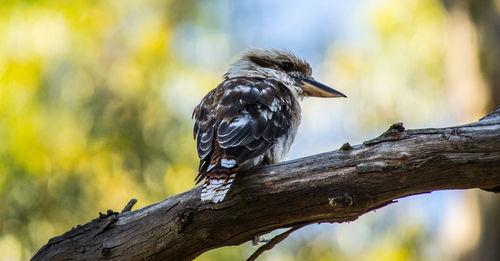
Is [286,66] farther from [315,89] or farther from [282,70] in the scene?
[315,89]

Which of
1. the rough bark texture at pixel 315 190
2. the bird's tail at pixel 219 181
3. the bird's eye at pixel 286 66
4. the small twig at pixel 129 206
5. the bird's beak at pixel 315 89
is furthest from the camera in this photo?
the bird's eye at pixel 286 66

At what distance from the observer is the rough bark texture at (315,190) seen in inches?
83.9

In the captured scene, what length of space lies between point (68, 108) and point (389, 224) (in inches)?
120

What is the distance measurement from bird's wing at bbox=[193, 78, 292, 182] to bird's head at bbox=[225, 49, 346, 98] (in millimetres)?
355

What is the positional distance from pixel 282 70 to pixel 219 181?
1358mm

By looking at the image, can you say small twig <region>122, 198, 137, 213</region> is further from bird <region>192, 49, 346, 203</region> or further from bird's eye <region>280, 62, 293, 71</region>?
bird's eye <region>280, 62, 293, 71</region>

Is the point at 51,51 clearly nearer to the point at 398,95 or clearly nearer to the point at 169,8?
the point at 169,8

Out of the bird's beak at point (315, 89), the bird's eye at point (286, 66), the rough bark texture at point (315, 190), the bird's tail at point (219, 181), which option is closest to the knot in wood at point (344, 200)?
the rough bark texture at point (315, 190)

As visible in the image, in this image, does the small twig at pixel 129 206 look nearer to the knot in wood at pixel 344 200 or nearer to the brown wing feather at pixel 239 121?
the brown wing feather at pixel 239 121

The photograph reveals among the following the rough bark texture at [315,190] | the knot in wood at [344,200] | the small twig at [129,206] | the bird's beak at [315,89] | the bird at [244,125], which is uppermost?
the bird's beak at [315,89]

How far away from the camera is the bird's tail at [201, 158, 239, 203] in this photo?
236 cm

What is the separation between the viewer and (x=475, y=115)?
495 cm

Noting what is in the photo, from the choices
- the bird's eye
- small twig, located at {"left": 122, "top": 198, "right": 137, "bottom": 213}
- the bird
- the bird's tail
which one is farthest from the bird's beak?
small twig, located at {"left": 122, "top": 198, "right": 137, "bottom": 213}

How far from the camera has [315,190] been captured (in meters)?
2.23
